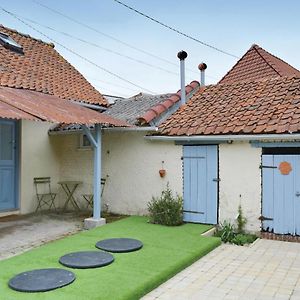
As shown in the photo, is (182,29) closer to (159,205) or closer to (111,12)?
(111,12)

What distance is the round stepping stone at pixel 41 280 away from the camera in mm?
5305

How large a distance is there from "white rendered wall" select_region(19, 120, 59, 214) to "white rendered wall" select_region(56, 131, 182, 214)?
2.37ft

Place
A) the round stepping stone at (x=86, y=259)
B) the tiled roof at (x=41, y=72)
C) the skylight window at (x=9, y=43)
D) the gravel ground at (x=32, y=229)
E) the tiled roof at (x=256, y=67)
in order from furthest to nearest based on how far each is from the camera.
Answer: the tiled roof at (x=256, y=67) < the skylight window at (x=9, y=43) < the tiled roof at (x=41, y=72) < the gravel ground at (x=32, y=229) < the round stepping stone at (x=86, y=259)

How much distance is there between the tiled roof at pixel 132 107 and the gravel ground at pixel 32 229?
3.45 meters

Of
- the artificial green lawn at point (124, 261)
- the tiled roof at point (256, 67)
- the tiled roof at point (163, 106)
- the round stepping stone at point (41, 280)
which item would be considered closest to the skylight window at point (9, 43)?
the tiled roof at point (163, 106)

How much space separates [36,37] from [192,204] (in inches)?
374

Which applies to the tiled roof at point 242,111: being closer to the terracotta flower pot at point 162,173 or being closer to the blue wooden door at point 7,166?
the terracotta flower pot at point 162,173

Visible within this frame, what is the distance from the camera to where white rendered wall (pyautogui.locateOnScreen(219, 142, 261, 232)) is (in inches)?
363

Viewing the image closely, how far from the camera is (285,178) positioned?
347 inches

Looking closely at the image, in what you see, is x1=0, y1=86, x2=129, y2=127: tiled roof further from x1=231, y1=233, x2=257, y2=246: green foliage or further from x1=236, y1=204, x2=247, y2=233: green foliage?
x1=231, y1=233, x2=257, y2=246: green foliage

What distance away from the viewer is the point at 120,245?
7672mm

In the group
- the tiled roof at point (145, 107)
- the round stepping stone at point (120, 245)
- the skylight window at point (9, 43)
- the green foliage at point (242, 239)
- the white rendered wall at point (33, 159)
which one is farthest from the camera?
the skylight window at point (9, 43)

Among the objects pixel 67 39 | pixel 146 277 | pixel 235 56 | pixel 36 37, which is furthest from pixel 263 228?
pixel 67 39

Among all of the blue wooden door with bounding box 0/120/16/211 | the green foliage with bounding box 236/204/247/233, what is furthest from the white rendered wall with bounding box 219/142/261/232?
the blue wooden door with bounding box 0/120/16/211
